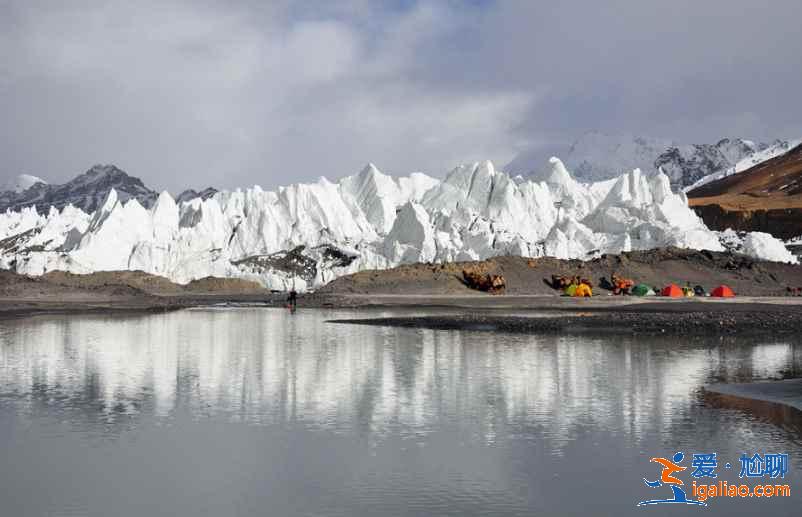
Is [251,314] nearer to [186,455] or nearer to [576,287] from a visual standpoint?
[576,287]

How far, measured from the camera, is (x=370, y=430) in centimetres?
1585

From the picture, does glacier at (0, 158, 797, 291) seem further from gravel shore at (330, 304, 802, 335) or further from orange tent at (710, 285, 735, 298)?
gravel shore at (330, 304, 802, 335)

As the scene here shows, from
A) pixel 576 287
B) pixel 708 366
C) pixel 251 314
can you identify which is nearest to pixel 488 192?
pixel 576 287

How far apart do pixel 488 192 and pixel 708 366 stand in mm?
115117

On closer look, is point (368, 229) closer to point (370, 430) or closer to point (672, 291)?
point (672, 291)

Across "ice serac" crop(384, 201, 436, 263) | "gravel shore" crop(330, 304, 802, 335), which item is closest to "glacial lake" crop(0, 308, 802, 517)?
"gravel shore" crop(330, 304, 802, 335)

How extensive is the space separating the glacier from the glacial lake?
81204 millimetres

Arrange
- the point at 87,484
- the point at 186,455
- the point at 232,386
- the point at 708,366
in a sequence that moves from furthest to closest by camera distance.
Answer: the point at 708,366 < the point at 232,386 < the point at 186,455 < the point at 87,484

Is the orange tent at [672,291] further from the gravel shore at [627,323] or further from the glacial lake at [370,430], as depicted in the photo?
the glacial lake at [370,430]

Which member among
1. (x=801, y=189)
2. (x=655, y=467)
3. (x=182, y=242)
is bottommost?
(x=655, y=467)

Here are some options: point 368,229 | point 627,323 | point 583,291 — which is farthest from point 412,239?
point 627,323

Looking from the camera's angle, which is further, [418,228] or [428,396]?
[418,228]

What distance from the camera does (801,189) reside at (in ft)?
649

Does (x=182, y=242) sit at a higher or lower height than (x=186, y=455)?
higher
